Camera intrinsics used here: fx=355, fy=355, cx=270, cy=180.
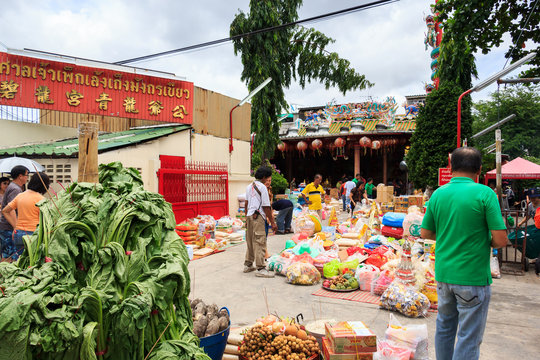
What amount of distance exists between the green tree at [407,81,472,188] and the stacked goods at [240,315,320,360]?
12191 mm

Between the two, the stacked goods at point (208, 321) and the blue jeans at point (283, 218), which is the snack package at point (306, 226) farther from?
the stacked goods at point (208, 321)

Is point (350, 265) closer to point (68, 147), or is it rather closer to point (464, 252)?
point (464, 252)

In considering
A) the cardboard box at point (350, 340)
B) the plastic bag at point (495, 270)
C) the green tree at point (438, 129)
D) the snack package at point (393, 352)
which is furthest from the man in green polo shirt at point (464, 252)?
the green tree at point (438, 129)

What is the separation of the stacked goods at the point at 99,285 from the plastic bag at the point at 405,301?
10.1 ft

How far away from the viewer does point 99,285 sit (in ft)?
6.46

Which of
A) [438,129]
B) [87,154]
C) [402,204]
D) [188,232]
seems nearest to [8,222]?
[188,232]

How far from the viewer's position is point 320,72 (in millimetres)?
18125

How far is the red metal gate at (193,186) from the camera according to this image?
10.2 metres

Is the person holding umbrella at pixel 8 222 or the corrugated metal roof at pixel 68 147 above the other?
the corrugated metal roof at pixel 68 147

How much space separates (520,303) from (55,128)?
12173 mm

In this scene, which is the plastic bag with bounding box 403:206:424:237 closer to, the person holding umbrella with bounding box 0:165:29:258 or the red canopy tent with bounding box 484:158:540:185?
the red canopy tent with bounding box 484:158:540:185

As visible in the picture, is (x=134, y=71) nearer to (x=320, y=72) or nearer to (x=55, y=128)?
(x=55, y=128)

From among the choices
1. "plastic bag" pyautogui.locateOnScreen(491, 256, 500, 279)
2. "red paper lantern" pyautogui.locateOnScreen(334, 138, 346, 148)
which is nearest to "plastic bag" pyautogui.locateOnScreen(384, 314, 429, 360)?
"plastic bag" pyautogui.locateOnScreen(491, 256, 500, 279)

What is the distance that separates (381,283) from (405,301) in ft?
2.47
